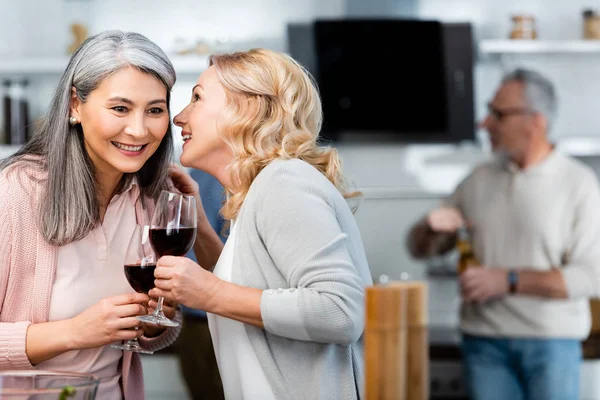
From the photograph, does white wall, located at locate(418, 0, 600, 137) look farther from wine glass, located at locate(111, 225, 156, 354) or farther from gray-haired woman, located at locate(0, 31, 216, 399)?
wine glass, located at locate(111, 225, 156, 354)

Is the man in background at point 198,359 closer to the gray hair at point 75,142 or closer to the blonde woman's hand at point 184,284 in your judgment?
the gray hair at point 75,142

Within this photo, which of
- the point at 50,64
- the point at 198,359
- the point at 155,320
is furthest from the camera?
the point at 50,64

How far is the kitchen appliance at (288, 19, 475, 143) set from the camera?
3275 millimetres

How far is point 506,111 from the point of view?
3172mm

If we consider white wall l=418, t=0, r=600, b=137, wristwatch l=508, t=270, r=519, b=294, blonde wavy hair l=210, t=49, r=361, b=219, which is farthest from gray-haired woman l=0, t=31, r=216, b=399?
white wall l=418, t=0, r=600, b=137

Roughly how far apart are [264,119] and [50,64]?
2225 millimetres

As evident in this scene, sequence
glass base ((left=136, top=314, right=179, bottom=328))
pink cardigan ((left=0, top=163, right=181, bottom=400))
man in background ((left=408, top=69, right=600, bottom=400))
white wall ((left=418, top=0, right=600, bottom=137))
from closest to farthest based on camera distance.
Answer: glass base ((left=136, top=314, right=179, bottom=328)) → pink cardigan ((left=0, top=163, right=181, bottom=400)) → man in background ((left=408, top=69, right=600, bottom=400)) → white wall ((left=418, top=0, right=600, bottom=137))

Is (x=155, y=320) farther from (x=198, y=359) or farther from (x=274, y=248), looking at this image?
(x=198, y=359)

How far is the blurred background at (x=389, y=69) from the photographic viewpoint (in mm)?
3270

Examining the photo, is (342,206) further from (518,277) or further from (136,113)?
(518,277)

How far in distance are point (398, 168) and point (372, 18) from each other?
62cm

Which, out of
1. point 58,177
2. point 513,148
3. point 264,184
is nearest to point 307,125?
point 264,184

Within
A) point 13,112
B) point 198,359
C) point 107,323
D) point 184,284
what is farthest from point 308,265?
point 13,112

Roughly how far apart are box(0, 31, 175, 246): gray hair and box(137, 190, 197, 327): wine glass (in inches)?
6.2
